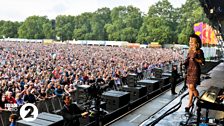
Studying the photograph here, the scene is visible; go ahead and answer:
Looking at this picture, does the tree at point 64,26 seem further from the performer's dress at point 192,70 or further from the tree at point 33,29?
the performer's dress at point 192,70

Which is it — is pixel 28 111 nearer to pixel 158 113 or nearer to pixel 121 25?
pixel 158 113

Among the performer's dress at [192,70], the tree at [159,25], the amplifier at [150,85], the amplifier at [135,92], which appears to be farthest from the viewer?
the tree at [159,25]

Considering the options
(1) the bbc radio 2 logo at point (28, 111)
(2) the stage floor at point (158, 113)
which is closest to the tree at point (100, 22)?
(2) the stage floor at point (158, 113)

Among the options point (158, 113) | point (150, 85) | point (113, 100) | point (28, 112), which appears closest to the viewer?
point (158, 113)

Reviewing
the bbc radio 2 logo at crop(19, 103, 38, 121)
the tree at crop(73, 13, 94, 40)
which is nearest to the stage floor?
the bbc radio 2 logo at crop(19, 103, 38, 121)

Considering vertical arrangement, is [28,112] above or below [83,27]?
below

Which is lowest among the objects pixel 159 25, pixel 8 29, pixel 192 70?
pixel 192 70

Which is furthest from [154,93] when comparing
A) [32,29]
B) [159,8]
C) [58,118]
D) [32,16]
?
[32,16]

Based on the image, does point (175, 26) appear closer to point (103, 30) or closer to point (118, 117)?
point (103, 30)

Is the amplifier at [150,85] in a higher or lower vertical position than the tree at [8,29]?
lower

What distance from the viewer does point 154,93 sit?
15.3 metres

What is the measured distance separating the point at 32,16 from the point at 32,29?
10.2m

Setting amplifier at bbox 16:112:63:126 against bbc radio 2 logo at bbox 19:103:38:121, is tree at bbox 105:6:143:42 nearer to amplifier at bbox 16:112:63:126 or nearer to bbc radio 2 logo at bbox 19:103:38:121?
bbc radio 2 logo at bbox 19:103:38:121

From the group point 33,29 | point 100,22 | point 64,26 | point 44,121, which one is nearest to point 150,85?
point 44,121
